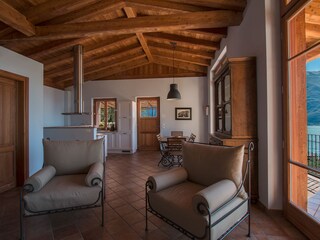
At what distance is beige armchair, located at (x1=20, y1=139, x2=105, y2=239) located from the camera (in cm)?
190

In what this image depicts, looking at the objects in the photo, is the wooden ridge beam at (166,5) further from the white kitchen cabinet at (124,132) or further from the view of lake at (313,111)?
the white kitchen cabinet at (124,132)

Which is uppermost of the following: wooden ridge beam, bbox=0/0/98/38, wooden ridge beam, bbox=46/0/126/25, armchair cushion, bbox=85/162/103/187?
wooden ridge beam, bbox=46/0/126/25

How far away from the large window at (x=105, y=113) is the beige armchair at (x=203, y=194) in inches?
208

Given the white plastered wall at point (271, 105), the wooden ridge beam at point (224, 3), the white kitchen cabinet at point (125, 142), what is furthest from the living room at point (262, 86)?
the white kitchen cabinet at point (125, 142)

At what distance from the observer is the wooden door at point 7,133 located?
126 inches

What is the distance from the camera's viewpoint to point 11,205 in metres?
2.61

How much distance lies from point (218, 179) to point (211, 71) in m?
4.65

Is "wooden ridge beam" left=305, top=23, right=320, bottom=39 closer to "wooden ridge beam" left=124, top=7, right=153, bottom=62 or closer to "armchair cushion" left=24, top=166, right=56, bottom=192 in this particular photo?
"wooden ridge beam" left=124, top=7, right=153, bottom=62

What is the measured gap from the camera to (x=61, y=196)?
1.94 metres

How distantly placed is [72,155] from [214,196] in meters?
1.99

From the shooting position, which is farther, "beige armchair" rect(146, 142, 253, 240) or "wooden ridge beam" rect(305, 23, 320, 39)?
"wooden ridge beam" rect(305, 23, 320, 39)

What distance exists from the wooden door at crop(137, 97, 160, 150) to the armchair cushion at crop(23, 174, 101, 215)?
16.3 ft

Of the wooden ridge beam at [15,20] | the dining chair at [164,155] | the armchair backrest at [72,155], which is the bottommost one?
the dining chair at [164,155]

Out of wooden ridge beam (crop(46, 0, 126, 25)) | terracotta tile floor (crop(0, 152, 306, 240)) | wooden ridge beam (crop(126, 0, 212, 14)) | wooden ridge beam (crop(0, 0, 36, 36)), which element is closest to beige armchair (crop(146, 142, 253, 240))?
terracotta tile floor (crop(0, 152, 306, 240))
